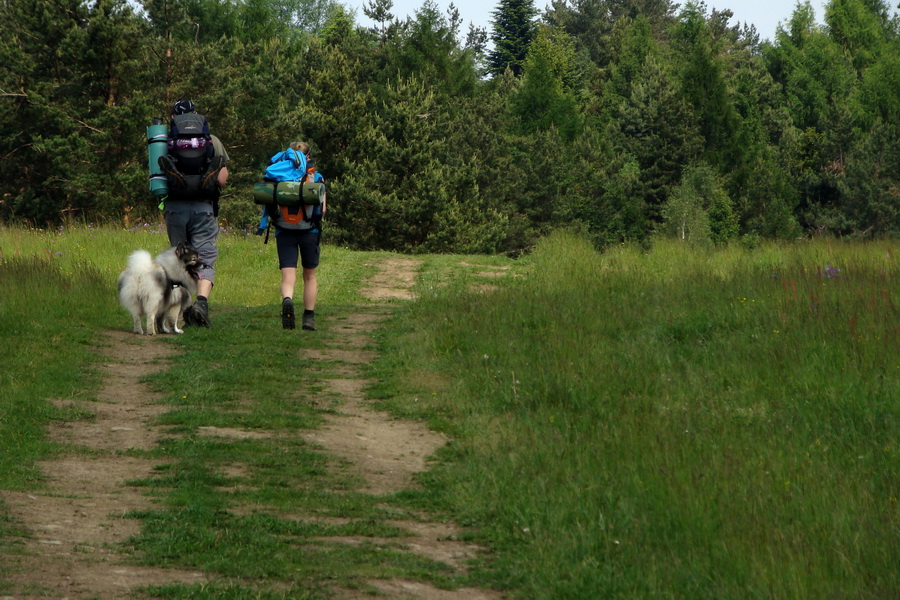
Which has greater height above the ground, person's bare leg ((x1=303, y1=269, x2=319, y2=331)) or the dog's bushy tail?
the dog's bushy tail

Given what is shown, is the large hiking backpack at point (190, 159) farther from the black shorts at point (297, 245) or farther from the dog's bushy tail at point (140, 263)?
the black shorts at point (297, 245)

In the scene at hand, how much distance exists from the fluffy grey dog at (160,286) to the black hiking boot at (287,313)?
0.98m

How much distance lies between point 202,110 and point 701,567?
3874 centimetres

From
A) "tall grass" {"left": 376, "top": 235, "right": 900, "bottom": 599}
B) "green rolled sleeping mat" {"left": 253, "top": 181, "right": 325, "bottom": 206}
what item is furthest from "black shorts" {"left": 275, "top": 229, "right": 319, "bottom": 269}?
"tall grass" {"left": 376, "top": 235, "right": 900, "bottom": 599}

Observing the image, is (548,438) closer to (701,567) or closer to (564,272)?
(701,567)

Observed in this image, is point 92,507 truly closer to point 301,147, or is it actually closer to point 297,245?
point 297,245

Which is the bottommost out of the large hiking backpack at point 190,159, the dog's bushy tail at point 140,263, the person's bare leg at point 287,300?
the person's bare leg at point 287,300

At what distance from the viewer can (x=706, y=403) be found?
7.56m

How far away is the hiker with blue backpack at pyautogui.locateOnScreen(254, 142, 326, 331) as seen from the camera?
35.6 feet

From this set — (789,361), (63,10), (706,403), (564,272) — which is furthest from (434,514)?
(63,10)

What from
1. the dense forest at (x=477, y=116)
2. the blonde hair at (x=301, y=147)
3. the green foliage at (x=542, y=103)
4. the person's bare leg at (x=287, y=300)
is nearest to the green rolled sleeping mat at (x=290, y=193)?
the blonde hair at (x=301, y=147)

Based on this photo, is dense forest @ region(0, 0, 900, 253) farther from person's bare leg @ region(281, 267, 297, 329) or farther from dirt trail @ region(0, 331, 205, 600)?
dirt trail @ region(0, 331, 205, 600)

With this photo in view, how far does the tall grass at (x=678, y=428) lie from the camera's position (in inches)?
182

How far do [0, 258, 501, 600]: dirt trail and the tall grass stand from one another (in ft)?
0.98
